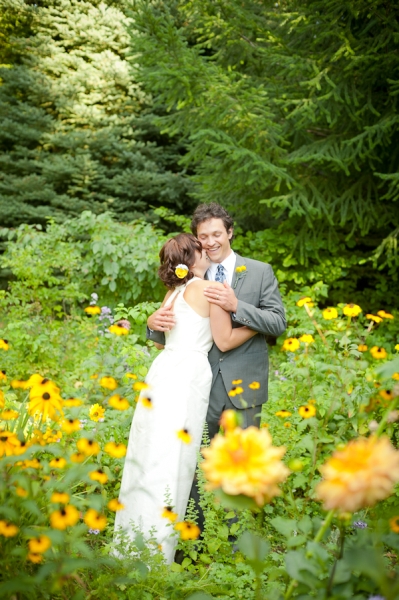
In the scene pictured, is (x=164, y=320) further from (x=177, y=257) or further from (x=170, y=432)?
(x=170, y=432)

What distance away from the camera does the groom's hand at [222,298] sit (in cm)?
221

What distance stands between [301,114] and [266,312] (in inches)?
129

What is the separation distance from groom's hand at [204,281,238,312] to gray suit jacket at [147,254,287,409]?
49 mm

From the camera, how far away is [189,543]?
1907 mm

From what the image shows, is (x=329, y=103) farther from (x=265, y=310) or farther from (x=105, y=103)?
(x=105, y=103)

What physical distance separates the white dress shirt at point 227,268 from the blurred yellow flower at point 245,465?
5.88 ft

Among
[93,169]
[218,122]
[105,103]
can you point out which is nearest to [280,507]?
[218,122]

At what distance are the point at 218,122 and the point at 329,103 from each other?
1.09 m

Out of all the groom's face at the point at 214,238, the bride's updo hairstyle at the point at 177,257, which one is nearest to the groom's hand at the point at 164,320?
the bride's updo hairstyle at the point at 177,257

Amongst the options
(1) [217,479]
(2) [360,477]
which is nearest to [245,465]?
(1) [217,479]

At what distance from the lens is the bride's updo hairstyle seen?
2.37 m

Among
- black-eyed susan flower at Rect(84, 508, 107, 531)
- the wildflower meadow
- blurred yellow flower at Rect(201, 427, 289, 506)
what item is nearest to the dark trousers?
the wildflower meadow

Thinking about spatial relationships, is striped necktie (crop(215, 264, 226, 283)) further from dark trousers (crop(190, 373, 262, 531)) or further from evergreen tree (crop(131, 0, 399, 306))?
evergreen tree (crop(131, 0, 399, 306))

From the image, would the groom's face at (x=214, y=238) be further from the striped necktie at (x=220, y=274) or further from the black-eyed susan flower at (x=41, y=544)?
the black-eyed susan flower at (x=41, y=544)
